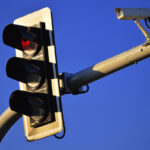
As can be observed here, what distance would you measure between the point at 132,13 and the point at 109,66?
0.54 m

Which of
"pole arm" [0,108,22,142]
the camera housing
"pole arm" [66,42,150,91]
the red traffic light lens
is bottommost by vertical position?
"pole arm" [0,108,22,142]

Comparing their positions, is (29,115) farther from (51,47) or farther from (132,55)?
(132,55)

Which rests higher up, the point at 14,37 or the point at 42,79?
the point at 14,37

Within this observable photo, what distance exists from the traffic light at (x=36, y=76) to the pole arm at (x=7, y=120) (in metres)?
0.12

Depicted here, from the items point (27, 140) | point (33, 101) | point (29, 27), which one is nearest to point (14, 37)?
point (29, 27)

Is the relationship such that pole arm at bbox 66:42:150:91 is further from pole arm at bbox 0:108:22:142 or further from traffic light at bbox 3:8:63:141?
pole arm at bbox 0:108:22:142

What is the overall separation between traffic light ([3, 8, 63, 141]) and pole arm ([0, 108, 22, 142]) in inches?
4.9

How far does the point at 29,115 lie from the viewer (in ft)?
18.9

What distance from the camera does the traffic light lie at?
562 cm

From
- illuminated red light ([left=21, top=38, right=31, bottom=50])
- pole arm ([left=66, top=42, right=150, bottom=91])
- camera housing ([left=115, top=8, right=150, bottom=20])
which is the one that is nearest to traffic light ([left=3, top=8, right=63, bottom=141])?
illuminated red light ([left=21, top=38, right=31, bottom=50])

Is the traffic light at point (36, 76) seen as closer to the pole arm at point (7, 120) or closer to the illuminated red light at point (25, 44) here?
the illuminated red light at point (25, 44)

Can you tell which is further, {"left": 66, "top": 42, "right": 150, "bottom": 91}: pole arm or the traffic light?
the traffic light

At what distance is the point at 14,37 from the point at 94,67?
842 mm

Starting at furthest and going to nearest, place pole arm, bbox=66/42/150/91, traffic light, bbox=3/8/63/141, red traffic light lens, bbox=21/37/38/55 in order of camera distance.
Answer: red traffic light lens, bbox=21/37/38/55
traffic light, bbox=3/8/63/141
pole arm, bbox=66/42/150/91
